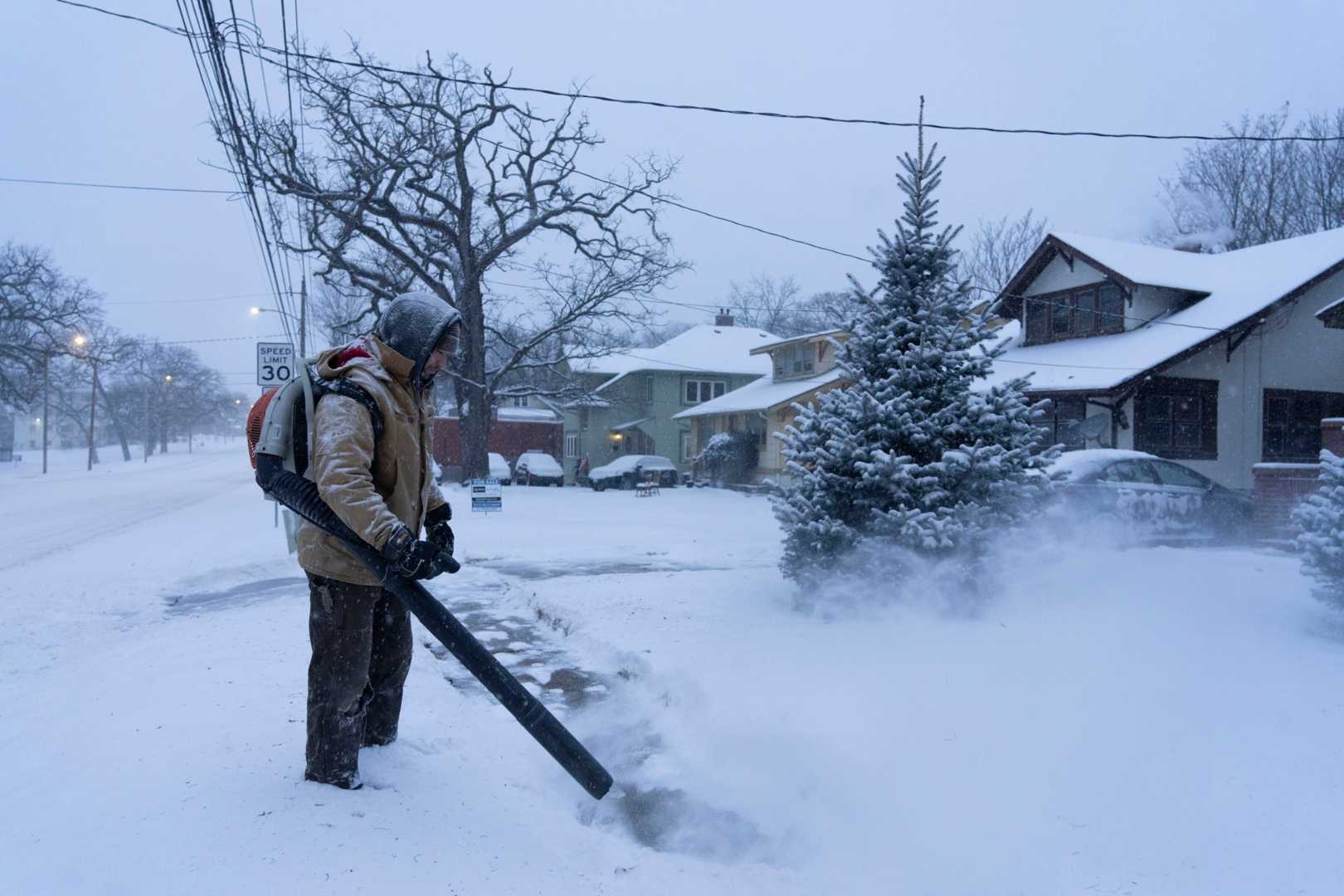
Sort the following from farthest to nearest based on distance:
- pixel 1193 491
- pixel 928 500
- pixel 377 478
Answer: pixel 1193 491 → pixel 928 500 → pixel 377 478

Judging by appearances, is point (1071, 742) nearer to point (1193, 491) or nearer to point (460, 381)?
point (1193, 491)

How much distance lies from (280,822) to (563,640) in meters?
4.28

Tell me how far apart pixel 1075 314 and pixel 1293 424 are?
17.9 feet

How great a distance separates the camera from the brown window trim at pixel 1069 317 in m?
21.8

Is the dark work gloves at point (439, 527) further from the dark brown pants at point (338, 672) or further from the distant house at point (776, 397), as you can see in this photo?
the distant house at point (776, 397)

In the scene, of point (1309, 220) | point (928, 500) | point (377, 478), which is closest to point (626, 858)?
point (377, 478)

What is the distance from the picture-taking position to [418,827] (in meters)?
3.23

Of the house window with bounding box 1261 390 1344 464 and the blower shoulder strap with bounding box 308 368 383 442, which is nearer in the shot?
the blower shoulder strap with bounding box 308 368 383 442

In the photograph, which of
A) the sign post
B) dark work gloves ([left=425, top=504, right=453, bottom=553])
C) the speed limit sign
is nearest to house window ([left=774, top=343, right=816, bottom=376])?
the sign post

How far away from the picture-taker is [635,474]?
35219 millimetres

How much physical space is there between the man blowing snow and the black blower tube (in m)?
0.09

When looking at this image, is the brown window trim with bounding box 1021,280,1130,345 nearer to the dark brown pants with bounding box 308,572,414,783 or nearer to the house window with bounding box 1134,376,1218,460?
the house window with bounding box 1134,376,1218,460

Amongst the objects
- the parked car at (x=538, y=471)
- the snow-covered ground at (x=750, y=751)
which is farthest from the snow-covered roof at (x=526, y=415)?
the snow-covered ground at (x=750, y=751)

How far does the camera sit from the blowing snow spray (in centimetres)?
321
